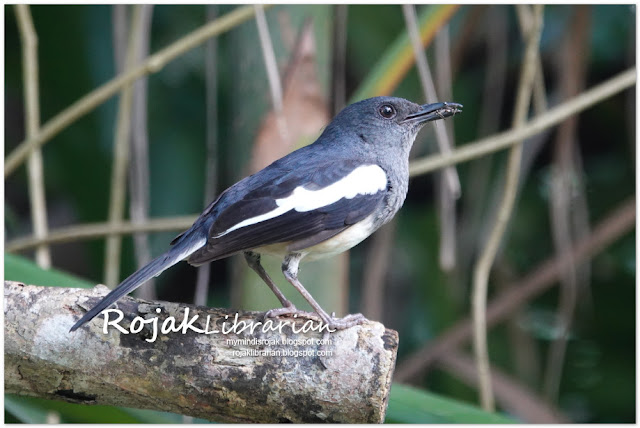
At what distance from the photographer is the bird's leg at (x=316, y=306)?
1.96 m

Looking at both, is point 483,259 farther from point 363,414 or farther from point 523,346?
point 523,346

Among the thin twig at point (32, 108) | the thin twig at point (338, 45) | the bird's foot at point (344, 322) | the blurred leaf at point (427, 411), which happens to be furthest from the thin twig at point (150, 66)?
A: the blurred leaf at point (427, 411)

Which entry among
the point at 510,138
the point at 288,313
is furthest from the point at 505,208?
the point at 288,313

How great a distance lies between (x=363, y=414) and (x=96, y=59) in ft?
9.03

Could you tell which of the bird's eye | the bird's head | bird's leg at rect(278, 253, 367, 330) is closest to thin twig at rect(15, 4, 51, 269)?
bird's leg at rect(278, 253, 367, 330)

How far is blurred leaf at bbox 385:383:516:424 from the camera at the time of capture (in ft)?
6.91

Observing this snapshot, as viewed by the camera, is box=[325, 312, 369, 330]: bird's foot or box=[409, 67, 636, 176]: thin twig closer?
box=[325, 312, 369, 330]: bird's foot

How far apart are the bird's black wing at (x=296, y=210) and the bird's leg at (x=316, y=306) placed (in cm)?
10

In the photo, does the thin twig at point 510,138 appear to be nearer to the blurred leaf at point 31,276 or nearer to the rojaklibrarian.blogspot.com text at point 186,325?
the rojaklibrarian.blogspot.com text at point 186,325

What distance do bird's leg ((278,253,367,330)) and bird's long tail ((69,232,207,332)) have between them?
0.27 m

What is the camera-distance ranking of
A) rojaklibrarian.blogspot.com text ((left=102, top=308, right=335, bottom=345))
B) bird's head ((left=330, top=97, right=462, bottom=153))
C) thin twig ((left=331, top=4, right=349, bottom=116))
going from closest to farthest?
1. rojaklibrarian.blogspot.com text ((left=102, top=308, right=335, bottom=345))
2. bird's head ((left=330, top=97, right=462, bottom=153))
3. thin twig ((left=331, top=4, right=349, bottom=116))

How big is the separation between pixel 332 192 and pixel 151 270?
0.59 m

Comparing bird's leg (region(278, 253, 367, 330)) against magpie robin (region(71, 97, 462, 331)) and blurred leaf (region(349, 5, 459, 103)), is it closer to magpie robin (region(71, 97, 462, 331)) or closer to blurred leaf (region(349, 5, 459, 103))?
magpie robin (region(71, 97, 462, 331))

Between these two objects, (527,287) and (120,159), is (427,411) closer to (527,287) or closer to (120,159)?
(120,159)
